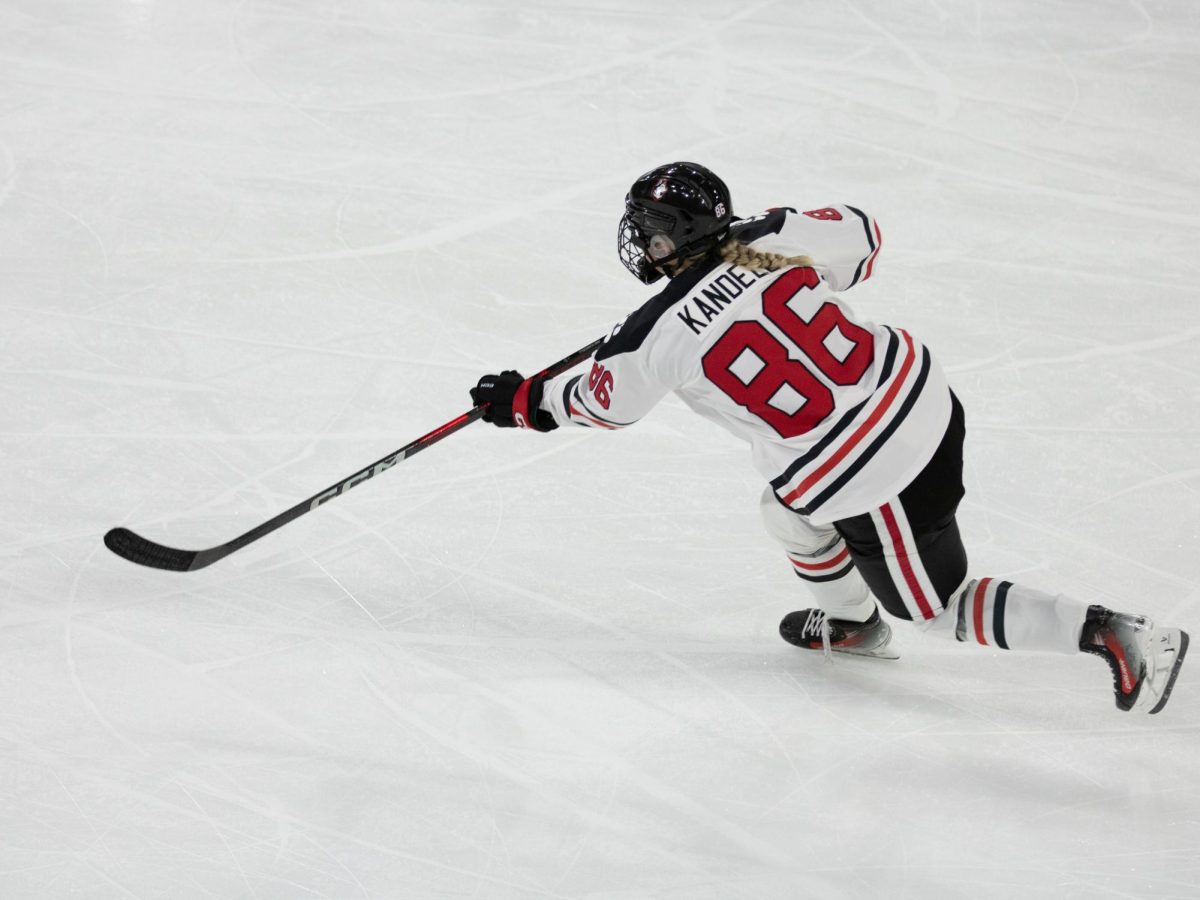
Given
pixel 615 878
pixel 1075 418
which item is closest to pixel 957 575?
pixel 615 878

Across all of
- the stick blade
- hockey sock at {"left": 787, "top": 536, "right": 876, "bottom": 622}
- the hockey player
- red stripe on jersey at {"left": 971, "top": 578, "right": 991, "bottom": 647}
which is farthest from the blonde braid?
the stick blade

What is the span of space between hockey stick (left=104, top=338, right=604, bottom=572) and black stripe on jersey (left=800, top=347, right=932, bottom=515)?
1.86ft

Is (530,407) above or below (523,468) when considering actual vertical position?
above

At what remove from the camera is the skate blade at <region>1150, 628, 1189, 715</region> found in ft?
7.22

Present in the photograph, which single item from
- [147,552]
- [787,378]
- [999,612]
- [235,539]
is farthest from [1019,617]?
[147,552]

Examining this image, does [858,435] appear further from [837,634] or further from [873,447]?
[837,634]

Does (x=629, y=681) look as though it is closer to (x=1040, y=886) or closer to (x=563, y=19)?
(x=1040, y=886)

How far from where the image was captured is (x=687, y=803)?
2.19 m

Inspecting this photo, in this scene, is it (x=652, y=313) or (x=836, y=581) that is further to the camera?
(x=836, y=581)

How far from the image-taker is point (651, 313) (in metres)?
2.05

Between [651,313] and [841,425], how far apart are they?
363mm

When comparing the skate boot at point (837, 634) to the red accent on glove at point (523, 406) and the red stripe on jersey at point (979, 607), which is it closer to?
the red stripe on jersey at point (979, 607)

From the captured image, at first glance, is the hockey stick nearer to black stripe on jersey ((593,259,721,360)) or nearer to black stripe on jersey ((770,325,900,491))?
black stripe on jersey ((593,259,721,360))

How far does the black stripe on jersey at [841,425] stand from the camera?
2078 mm
